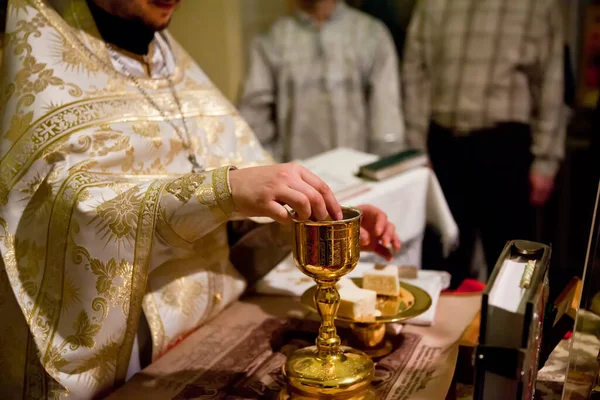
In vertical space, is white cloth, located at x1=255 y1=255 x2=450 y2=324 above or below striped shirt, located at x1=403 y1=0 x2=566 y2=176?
below

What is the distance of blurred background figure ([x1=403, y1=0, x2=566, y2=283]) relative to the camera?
2.85 m

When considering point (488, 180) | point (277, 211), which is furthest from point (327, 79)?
point (277, 211)

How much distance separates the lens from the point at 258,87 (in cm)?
317

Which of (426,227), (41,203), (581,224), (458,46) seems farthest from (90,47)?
(581,224)

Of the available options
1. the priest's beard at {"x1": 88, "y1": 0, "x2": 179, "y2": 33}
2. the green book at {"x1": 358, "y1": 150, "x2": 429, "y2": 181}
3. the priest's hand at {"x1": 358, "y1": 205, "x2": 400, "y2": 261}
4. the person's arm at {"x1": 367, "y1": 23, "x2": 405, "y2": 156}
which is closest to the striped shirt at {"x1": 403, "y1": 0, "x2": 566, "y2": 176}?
the person's arm at {"x1": 367, "y1": 23, "x2": 405, "y2": 156}

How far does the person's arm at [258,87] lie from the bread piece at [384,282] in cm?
206

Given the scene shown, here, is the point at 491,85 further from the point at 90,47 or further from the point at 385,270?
the point at 90,47

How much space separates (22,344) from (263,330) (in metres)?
0.43

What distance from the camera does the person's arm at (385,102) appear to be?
3.14 m

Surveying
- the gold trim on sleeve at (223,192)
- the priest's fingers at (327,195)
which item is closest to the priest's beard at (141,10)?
the gold trim on sleeve at (223,192)

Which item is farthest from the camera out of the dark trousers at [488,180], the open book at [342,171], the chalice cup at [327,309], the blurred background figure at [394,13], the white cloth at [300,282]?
the blurred background figure at [394,13]

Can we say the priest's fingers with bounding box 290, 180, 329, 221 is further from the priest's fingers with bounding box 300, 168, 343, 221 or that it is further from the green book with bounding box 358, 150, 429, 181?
the green book with bounding box 358, 150, 429, 181

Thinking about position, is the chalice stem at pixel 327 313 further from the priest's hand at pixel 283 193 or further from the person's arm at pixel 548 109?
the person's arm at pixel 548 109

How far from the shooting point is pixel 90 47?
1235 millimetres
